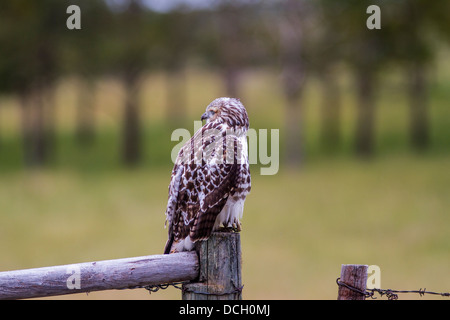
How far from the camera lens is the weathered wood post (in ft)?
11.8

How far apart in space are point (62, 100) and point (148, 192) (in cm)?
3246

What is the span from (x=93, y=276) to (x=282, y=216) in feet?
46.8

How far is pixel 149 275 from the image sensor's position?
338cm

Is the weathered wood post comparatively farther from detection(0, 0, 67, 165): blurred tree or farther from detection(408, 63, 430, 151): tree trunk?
detection(408, 63, 430, 151): tree trunk

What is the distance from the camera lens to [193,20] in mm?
29109

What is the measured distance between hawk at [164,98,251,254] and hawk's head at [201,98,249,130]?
0.07m

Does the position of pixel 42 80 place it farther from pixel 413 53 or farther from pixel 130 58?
pixel 413 53

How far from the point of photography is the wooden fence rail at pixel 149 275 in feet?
10.3

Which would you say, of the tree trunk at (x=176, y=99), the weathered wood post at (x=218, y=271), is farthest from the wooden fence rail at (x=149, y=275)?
the tree trunk at (x=176, y=99)

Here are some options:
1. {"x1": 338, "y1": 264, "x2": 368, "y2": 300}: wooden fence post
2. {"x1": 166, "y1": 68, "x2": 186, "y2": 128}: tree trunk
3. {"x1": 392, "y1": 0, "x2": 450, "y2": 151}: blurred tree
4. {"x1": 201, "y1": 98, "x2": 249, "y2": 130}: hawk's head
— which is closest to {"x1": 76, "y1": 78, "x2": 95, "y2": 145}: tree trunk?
{"x1": 166, "y1": 68, "x2": 186, "y2": 128}: tree trunk

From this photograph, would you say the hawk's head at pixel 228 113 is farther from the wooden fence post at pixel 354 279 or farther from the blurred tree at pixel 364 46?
the blurred tree at pixel 364 46

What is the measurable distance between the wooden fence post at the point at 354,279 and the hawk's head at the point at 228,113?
1.36 m

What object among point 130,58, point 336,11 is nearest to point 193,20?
point 130,58

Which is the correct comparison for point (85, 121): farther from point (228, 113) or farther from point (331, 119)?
point (228, 113)
